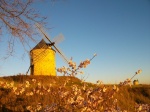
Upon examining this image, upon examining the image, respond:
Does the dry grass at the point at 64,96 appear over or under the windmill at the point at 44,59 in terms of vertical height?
under

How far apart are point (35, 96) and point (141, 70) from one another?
6.95 meters

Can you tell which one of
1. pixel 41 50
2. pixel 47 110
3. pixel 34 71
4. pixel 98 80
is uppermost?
pixel 41 50

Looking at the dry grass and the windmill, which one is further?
the windmill

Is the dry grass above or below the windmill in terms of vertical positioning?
below

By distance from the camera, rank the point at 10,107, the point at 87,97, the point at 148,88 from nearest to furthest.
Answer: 1. the point at 87,97
2. the point at 10,107
3. the point at 148,88

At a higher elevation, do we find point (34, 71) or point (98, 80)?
point (34, 71)

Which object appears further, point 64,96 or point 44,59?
point 44,59

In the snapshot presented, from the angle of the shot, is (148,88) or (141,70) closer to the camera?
(141,70)

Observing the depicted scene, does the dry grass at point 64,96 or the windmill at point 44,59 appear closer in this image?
the dry grass at point 64,96

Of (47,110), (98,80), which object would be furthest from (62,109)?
(98,80)

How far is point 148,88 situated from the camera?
18766 mm

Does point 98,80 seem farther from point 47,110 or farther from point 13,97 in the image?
point 13,97

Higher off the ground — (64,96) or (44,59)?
(44,59)

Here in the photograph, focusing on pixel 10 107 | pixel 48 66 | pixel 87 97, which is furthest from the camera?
pixel 48 66
